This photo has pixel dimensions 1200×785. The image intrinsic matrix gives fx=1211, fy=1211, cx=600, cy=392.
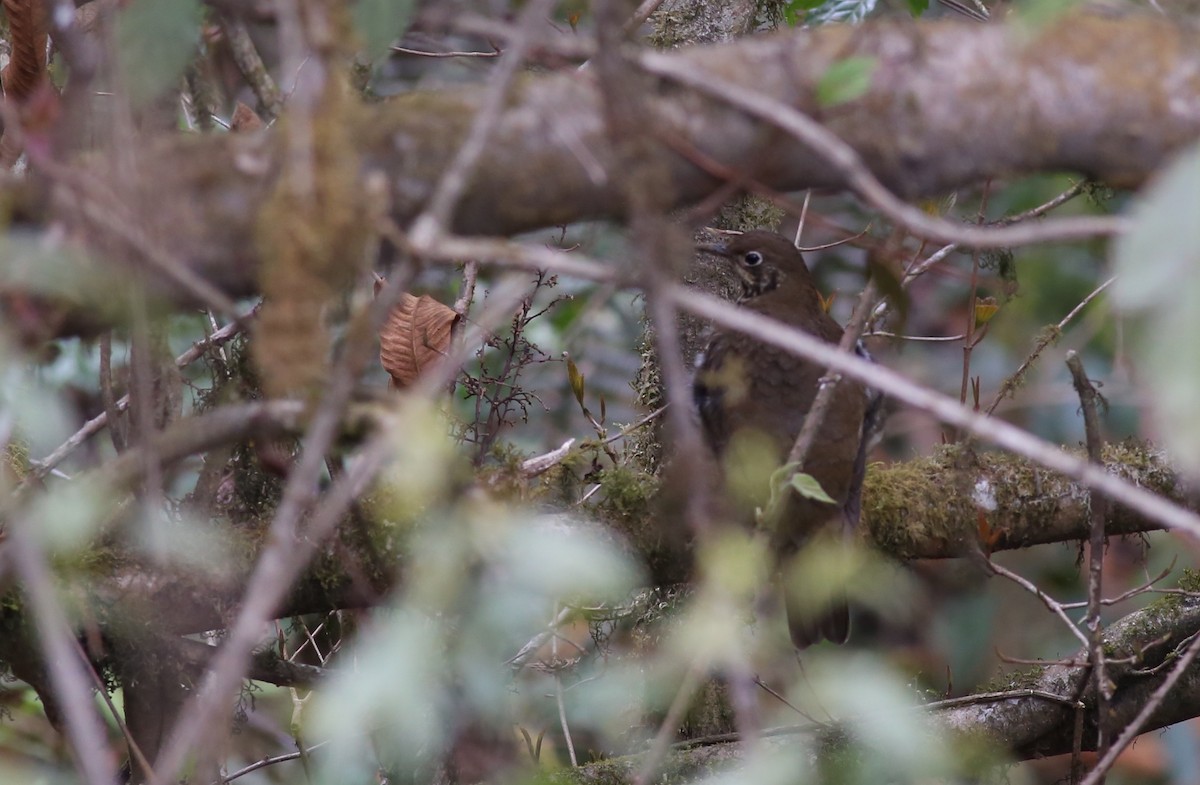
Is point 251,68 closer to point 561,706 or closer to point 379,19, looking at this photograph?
point 379,19

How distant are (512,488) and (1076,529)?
6.54 feet

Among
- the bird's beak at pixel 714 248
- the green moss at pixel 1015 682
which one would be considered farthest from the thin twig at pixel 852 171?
Result: the green moss at pixel 1015 682

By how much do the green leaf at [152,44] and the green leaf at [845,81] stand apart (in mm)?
1052

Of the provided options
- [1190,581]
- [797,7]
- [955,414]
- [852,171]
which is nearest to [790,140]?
[852,171]

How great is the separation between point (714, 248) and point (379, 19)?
2430mm

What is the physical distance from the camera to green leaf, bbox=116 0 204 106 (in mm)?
1994

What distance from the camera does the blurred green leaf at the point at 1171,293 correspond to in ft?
4.02

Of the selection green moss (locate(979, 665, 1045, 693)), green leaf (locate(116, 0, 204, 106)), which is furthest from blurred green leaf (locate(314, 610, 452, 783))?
green moss (locate(979, 665, 1045, 693))

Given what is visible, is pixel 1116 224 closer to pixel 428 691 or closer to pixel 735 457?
pixel 428 691

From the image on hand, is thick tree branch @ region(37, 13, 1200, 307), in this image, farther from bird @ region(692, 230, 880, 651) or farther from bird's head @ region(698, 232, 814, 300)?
bird's head @ region(698, 232, 814, 300)

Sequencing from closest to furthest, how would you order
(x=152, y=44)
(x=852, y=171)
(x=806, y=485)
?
(x=852, y=171) < (x=152, y=44) < (x=806, y=485)

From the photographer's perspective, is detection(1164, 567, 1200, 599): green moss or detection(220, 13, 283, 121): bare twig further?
detection(1164, 567, 1200, 599): green moss

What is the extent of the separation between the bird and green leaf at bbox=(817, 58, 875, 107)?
1.80 meters

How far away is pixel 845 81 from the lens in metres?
1.86
